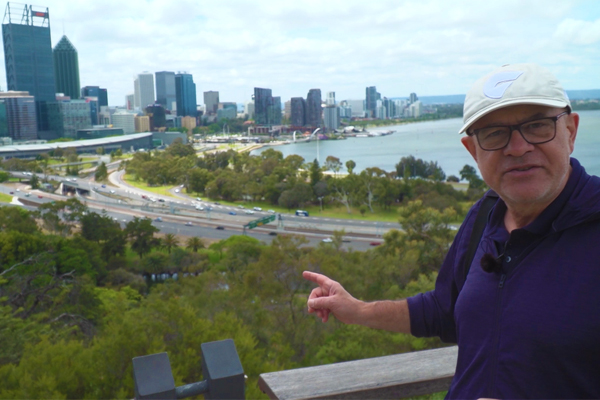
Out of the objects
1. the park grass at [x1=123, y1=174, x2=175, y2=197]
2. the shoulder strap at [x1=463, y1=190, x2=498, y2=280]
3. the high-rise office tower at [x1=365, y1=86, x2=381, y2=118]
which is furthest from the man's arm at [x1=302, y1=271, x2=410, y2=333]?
the high-rise office tower at [x1=365, y1=86, x2=381, y2=118]

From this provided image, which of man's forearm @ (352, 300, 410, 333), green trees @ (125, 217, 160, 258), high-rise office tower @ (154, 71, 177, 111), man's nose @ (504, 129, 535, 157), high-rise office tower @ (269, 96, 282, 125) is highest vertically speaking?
high-rise office tower @ (154, 71, 177, 111)

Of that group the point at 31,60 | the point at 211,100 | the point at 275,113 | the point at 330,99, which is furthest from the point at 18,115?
the point at 211,100

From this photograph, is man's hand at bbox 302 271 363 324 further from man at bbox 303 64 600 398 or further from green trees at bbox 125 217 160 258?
green trees at bbox 125 217 160 258

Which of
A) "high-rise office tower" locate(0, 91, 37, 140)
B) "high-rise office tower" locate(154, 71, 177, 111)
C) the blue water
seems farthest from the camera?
"high-rise office tower" locate(154, 71, 177, 111)

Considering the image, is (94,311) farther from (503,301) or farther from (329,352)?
(503,301)

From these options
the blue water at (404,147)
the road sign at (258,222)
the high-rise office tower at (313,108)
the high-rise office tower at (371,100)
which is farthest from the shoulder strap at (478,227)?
the high-rise office tower at (371,100)

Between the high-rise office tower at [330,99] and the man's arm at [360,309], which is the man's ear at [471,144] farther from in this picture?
the high-rise office tower at [330,99]

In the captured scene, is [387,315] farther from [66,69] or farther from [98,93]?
[98,93]
